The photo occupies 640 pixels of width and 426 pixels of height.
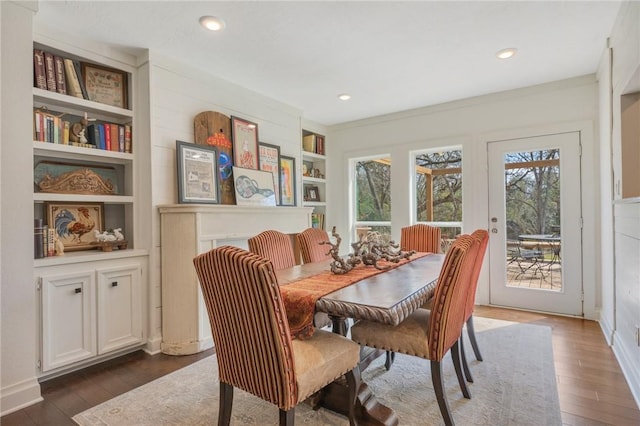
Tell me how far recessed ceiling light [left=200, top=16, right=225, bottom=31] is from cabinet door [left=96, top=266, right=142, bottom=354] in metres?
1.99

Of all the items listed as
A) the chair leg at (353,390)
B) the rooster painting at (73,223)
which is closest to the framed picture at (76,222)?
the rooster painting at (73,223)

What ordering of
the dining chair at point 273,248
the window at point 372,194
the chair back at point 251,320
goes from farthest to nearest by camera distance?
1. the window at point 372,194
2. the dining chair at point 273,248
3. the chair back at point 251,320

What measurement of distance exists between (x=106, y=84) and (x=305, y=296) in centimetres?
260

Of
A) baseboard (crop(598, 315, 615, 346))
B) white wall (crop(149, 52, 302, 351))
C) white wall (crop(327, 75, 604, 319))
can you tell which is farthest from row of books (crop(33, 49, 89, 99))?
baseboard (crop(598, 315, 615, 346))

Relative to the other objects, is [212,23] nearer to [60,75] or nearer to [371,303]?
[60,75]

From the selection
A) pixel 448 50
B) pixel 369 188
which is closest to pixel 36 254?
pixel 448 50

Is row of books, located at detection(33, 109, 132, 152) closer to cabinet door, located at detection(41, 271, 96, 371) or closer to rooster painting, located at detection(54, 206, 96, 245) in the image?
rooster painting, located at detection(54, 206, 96, 245)

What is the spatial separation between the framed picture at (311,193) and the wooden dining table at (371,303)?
116 inches

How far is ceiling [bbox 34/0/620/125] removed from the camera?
2.31 m

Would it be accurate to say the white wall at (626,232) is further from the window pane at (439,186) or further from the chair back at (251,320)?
the chair back at (251,320)

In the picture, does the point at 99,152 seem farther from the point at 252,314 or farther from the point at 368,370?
the point at 368,370

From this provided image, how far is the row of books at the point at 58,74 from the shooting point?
2.43 metres

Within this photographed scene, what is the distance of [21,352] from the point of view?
207cm

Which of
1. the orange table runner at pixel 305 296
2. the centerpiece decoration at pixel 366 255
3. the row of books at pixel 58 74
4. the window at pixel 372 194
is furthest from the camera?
the window at pixel 372 194
